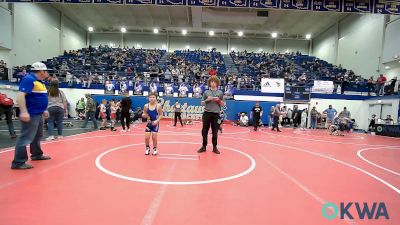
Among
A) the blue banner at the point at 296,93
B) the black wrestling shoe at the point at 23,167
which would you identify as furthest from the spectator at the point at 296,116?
the black wrestling shoe at the point at 23,167

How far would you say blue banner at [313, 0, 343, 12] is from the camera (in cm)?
1611

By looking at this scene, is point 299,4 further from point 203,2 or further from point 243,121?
point 243,121

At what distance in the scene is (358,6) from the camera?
1605 cm

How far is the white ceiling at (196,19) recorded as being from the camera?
29781 mm

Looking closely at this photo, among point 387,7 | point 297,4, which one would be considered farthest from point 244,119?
point 387,7

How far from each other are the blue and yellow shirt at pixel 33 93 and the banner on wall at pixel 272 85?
764 inches

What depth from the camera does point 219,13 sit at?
2981 centimetres

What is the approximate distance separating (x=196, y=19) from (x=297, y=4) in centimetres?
1740

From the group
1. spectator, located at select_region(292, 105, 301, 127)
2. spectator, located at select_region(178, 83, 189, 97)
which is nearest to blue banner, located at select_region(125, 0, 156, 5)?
spectator, located at select_region(178, 83, 189, 97)

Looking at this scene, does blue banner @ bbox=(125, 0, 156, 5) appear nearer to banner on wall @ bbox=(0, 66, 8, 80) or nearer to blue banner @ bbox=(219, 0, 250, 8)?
blue banner @ bbox=(219, 0, 250, 8)

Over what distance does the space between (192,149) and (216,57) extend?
92.1 ft

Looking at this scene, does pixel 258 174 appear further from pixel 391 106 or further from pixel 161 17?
pixel 161 17

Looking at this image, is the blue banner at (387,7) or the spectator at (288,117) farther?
the spectator at (288,117)

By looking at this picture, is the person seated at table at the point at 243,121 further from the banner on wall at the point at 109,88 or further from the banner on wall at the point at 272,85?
the banner on wall at the point at 109,88
